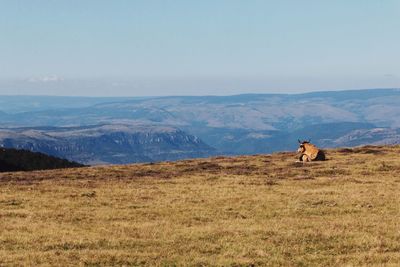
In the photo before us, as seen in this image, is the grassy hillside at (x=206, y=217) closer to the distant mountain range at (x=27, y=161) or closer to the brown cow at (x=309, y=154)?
the brown cow at (x=309, y=154)

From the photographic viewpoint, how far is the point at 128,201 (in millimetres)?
33250

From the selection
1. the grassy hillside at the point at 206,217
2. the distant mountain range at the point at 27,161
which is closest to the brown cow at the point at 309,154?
the grassy hillside at the point at 206,217

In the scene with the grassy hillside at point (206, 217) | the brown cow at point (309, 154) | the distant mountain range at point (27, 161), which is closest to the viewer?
the grassy hillside at point (206, 217)

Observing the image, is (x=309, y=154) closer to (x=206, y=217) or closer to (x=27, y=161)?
(x=206, y=217)

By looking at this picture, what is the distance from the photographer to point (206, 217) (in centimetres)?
2764

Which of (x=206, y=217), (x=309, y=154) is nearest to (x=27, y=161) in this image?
(x=309, y=154)

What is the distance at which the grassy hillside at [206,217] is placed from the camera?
19.7 meters

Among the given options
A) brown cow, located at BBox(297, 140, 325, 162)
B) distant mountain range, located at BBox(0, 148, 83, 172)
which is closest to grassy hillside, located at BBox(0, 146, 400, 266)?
brown cow, located at BBox(297, 140, 325, 162)

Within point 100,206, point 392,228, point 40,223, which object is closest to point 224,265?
point 392,228

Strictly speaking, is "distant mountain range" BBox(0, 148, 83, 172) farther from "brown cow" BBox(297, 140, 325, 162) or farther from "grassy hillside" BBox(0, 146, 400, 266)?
"brown cow" BBox(297, 140, 325, 162)

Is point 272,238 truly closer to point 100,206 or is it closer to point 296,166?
point 100,206

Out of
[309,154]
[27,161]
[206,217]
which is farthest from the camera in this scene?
[27,161]

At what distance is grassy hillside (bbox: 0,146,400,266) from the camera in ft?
64.6

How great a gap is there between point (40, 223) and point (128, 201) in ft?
25.5
